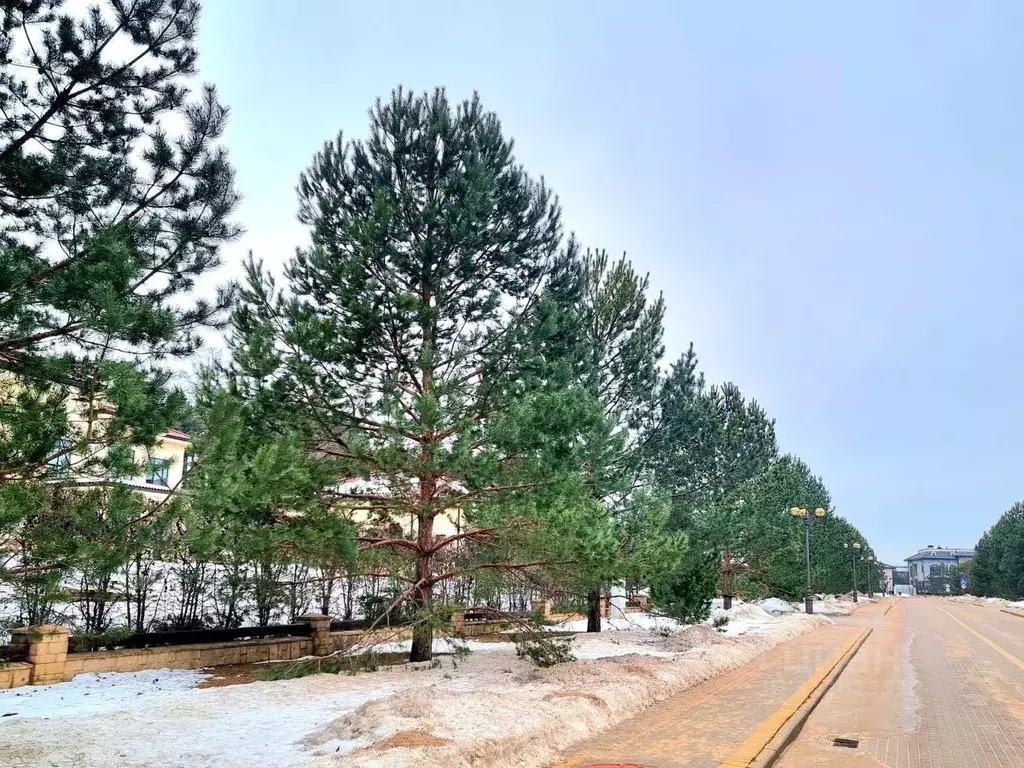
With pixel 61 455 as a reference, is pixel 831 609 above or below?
below

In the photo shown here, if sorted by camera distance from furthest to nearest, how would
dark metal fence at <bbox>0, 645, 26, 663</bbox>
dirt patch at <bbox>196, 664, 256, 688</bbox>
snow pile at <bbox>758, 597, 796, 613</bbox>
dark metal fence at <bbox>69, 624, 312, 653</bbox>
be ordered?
1. snow pile at <bbox>758, 597, 796, 613</bbox>
2. dark metal fence at <bbox>69, 624, 312, 653</bbox>
3. dirt patch at <bbox>196, 664, 256, 688</bbox>
4. dark metal fence at <bbox>0, 645, 26, 663</bbox>

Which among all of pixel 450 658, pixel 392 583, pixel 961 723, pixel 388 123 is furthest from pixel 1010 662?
pixel 388 123

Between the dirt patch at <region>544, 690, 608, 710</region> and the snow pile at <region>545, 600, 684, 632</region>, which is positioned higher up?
the dirt patch at <region>544, 690, 608, 710</region>

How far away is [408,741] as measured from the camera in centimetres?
617

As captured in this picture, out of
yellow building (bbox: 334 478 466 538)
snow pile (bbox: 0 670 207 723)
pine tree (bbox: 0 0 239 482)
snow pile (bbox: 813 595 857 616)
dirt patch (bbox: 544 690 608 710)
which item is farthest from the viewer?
snow pile (bbox: 813 595 857 616)

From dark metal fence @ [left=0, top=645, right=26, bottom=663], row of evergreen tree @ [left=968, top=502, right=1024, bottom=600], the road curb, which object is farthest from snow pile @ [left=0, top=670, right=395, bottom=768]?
row of evergreen tree @ [left=968, top=502, right=1024, bottom=600]

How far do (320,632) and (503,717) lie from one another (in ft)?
29.1

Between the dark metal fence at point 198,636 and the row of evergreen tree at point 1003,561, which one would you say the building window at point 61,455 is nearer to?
the dark metal fence at point 198,636

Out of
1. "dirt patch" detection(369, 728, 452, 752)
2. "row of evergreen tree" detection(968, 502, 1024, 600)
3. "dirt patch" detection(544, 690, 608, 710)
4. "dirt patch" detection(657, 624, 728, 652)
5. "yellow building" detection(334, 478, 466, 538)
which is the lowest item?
"row of evergreen tree" detection(968, 502, 1024, 600)

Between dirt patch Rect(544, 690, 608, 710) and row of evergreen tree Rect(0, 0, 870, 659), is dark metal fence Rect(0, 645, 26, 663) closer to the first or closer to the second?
row of evergreen tree Rect(0, 0, 870, 659)

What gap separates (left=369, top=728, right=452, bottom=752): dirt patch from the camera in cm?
602

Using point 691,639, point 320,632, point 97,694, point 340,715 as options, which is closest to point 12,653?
point 97,694

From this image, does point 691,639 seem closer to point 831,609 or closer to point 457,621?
point 457,621

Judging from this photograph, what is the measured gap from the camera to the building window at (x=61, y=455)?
4.48 meters
